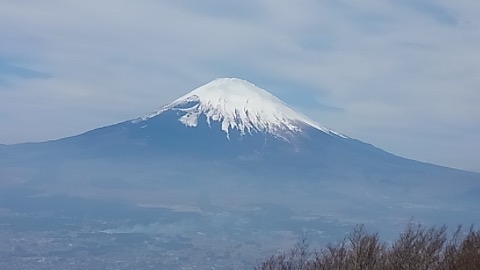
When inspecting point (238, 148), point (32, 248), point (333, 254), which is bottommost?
point (32, 248)

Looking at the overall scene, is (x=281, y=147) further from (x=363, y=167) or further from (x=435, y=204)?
(x=435, y=204)

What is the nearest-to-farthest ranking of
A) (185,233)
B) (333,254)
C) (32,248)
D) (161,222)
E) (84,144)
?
1. (333,254)
2. (32,248)
3. (185,233)
4. (161,222)
5. (84,144)

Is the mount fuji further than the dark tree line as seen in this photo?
Yes

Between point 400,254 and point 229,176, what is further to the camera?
point 229,176

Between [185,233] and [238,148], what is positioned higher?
[238,148]

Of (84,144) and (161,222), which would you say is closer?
(161,222)

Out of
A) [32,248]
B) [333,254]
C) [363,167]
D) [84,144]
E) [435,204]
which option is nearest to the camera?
[333,254]

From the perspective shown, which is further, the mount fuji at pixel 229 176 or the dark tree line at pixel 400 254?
the mount fuji at pixel 229 176

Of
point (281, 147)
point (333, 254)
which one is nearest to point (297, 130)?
point (281, 147)
